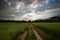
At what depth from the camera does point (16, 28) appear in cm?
454

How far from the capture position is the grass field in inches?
177

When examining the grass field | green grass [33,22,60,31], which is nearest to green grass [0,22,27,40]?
the grass field

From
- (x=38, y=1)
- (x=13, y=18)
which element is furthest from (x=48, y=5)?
(x=13, y=18)

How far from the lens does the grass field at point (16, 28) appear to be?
450 cm

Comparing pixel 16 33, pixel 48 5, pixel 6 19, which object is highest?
pixel 48 5

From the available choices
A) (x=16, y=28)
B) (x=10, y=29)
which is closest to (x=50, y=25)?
→ (x=16, y=28)

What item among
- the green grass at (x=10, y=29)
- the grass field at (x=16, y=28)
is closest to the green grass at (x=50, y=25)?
the grass field at (x=16, y=28)

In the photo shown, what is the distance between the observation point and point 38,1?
181 inches

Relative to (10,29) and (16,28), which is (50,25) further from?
(10,29)

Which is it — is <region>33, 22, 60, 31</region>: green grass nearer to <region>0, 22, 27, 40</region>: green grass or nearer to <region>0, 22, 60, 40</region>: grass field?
<region>0, 22, 60, 40</region>: grass field

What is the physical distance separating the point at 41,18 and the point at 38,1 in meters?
0.42

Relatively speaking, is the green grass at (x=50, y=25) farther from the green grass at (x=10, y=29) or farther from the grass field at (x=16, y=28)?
the green grass at (x=10, y=29)

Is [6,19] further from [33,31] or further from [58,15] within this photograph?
[58,15]

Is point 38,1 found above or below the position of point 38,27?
Answer: above
